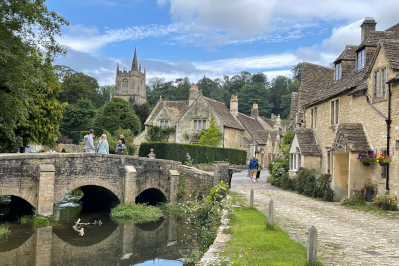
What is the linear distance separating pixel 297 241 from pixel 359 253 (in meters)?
1.58

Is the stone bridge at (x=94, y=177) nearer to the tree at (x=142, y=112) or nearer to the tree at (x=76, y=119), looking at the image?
the tree at (x=76, y=119)

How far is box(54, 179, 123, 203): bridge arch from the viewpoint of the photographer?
17522 millimetres

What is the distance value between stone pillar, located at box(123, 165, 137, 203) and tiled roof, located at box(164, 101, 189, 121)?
26.8m

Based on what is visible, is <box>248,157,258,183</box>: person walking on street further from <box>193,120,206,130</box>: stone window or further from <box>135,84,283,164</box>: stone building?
<box>193,120,206,130</box>: stone window

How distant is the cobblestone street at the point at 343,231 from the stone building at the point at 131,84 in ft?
267

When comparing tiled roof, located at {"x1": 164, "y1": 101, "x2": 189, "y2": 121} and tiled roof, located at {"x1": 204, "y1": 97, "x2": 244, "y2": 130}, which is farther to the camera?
tiled roof, located at {"x1": 164, "y1": 101, "x2": 189, "y2": 121}

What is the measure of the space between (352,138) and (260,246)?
991cm

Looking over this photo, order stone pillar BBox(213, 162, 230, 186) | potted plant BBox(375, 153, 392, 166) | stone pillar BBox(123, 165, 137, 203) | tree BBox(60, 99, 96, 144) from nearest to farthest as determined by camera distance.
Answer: potted plant BBox(375, 153, 392, 166), stone pillar BBox(123, 165, 137, 203), stone pillar BBox(213, 162, 230, 186), tree BBox(60, 99, 96, 144)

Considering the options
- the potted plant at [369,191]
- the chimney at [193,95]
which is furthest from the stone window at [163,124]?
the potted plant at [369,191]

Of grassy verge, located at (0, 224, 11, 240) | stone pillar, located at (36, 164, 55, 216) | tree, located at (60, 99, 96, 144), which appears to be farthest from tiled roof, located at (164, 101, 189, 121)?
grassy verge, located at (0, 224, 11, 240)

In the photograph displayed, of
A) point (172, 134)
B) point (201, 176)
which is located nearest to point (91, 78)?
point (172, 134)

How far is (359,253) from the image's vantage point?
307 inches

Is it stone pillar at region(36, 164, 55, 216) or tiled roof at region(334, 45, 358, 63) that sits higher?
tiled roof at region(334, 45, 358, 63)

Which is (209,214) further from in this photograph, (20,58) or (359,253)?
(20,58)
